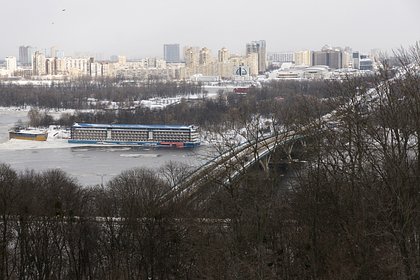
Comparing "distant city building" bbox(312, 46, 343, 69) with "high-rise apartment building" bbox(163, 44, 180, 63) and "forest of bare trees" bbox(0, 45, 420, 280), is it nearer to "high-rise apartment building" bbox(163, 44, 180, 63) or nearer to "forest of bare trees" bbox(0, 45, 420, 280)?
"high-rise apartment building" bbox(163, 44, 180, 63)

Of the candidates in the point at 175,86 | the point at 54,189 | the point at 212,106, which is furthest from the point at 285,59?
the point at 54,189

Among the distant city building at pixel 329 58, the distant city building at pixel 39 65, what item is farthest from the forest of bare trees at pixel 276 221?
the distant city building at pixel 329 58

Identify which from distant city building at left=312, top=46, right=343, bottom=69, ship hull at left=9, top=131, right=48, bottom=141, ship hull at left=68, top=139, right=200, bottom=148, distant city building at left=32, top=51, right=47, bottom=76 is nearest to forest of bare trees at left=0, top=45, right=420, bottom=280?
ship hull at left=68, top=139, right=200, bottom=148

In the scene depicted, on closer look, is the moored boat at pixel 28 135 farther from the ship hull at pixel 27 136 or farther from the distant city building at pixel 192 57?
the distant city building at pixel 192 57

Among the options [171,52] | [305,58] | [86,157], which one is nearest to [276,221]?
[86,157]

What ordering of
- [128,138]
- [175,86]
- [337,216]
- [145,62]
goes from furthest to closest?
[145,62]
[175,86]
[128,138]
[337,216]

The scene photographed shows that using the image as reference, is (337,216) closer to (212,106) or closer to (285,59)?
(212,106)
